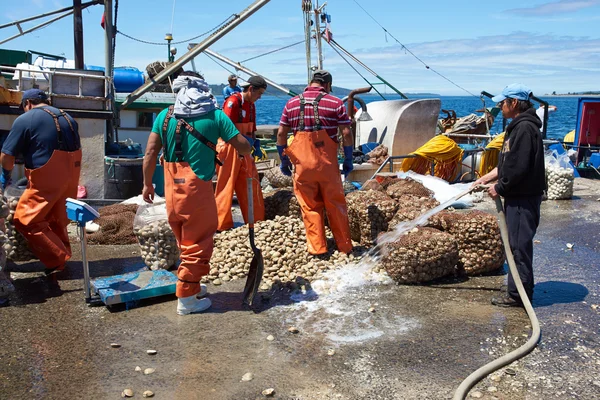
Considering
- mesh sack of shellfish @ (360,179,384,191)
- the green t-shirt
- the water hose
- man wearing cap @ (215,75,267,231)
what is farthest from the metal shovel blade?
mesh sack of shellfish @ (360,179,384,191)

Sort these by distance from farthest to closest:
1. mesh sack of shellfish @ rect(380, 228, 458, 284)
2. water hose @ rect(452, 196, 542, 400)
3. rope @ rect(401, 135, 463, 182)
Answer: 1. rope @ rect(401, 135, 463, 182)
2. mesh sack of shellfish @ rect(380, 228, 458, 284)
3. water hose @ rect(452, 196, 542, 400)

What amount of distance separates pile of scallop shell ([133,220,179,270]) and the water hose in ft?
10.8

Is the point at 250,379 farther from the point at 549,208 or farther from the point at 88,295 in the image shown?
the point at 549,208

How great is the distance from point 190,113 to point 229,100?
2.60 meters

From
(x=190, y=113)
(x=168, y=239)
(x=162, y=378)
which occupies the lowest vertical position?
(x=162, y=378)

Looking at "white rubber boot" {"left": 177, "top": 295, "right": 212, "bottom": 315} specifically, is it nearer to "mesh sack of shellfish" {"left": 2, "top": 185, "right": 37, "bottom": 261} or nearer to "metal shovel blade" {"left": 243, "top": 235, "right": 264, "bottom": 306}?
"metal shovel blade" {"left": 243, "top": 235, "right": 264, "bottom": 306}

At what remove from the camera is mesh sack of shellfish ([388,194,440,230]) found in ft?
21.5

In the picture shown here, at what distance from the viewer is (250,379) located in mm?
3918

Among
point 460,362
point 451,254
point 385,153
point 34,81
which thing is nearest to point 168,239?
point 451,254

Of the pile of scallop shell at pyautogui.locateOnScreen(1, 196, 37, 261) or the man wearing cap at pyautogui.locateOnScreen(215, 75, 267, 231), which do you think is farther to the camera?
the man wearing cap at pyautogui.locateOnScreen(215, 75, 267, 231)

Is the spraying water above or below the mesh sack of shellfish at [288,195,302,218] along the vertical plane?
below

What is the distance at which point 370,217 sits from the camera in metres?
6.66

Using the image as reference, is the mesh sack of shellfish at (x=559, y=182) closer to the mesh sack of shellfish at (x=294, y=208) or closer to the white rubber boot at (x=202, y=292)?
the mesh sack of shellfish at (x=294, y=208)

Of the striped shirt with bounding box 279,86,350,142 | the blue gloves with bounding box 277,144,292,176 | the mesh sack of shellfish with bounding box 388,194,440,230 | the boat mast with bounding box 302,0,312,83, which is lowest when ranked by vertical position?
the mesh sack of shellfish with bounding box 388,194,440,230
